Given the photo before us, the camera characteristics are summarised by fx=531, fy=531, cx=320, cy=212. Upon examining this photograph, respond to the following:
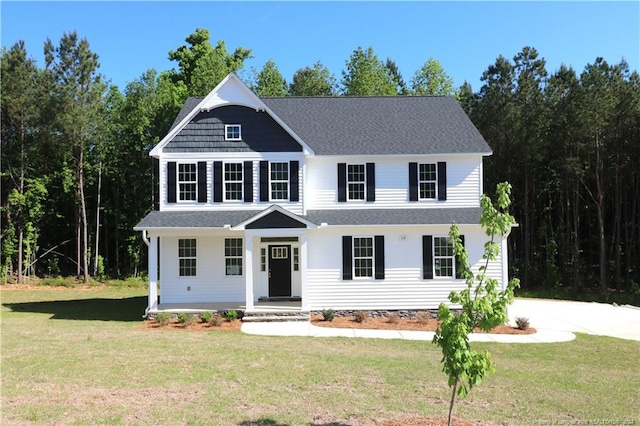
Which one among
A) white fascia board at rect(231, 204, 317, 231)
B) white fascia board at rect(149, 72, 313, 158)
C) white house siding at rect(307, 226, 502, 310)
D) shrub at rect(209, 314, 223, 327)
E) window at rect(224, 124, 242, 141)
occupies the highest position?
white fascia board at rect(149, 72, 313, 158)

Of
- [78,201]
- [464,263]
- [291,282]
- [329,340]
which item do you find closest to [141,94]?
[78,201]

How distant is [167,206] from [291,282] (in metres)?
5.66

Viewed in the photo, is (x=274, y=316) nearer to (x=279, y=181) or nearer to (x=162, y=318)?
(x=162, y=318)

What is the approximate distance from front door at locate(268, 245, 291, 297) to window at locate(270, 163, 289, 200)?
6.81 feet

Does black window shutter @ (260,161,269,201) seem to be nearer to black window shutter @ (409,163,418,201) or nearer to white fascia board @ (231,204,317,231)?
white fascia board @ (231,204,317,231)

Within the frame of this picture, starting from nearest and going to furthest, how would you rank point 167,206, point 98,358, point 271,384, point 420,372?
point 271,384 → point 420,372 → point 98,358 → point 167,206

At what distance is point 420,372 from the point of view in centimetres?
1104

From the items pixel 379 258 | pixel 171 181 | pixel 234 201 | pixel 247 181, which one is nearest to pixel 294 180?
pixel 247 181

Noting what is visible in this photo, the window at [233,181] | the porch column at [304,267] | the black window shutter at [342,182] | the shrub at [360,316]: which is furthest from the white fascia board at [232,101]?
the shrub at [360,316]

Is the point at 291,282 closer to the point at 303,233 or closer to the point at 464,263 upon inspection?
the point at 303,233

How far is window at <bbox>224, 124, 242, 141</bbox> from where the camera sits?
2053 cm

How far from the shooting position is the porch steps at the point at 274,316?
18211mm

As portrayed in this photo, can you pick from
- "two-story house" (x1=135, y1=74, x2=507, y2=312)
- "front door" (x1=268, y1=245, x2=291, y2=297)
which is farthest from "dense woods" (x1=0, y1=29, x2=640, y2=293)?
"front door" (x1=268, y1=245, x2=291, y2=297)

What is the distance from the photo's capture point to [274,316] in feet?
60.1
